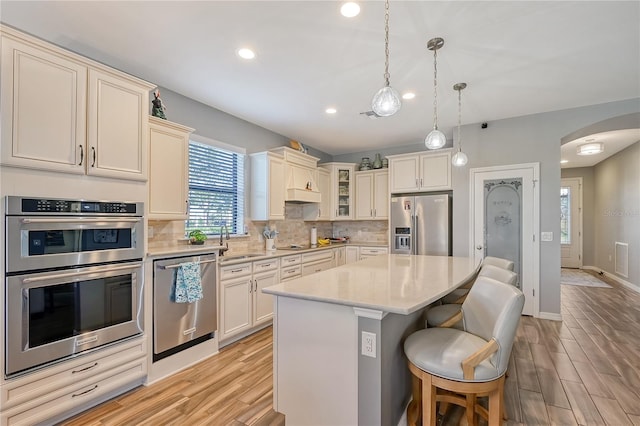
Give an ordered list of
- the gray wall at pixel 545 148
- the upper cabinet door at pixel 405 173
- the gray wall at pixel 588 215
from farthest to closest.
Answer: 1. the gray wall at pixel 588 215
2. the upper cabinet door at pixel 405 173
3. the gray wall at pixel 545 148

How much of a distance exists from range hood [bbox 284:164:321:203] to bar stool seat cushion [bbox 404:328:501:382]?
3086 millimetres

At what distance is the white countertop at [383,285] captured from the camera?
5.04ft

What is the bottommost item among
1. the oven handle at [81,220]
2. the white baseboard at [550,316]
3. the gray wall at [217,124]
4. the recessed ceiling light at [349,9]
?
the white baseboard at [550,316]

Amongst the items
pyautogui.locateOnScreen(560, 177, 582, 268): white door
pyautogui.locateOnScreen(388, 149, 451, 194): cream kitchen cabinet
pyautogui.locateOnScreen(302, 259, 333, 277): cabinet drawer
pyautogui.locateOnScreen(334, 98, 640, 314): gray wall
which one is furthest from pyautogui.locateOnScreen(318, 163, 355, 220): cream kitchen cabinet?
pyautogui.locateOnScreen(560, 177, 582, 268): white door

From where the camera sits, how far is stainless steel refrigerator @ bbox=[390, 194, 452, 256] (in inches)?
179

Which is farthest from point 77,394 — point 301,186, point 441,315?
point 301,186

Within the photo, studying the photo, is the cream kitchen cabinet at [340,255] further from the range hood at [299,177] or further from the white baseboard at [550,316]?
the white baseboard at [550,316]

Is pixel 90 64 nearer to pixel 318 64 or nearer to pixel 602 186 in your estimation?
pixel 318 64

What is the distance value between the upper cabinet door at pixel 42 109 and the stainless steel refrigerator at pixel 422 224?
4.16 m

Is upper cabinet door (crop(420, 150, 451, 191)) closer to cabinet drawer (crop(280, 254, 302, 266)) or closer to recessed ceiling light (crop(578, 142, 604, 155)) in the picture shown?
cabinet drawer (crop(280, 254, 302, 266))

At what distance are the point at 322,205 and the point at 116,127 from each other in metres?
3.67

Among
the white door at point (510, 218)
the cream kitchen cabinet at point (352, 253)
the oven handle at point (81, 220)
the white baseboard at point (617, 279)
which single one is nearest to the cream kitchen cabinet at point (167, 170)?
the oven handle at point (81, 220)

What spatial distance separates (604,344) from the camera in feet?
10.3

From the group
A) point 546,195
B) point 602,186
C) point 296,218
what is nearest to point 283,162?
point 296,218
